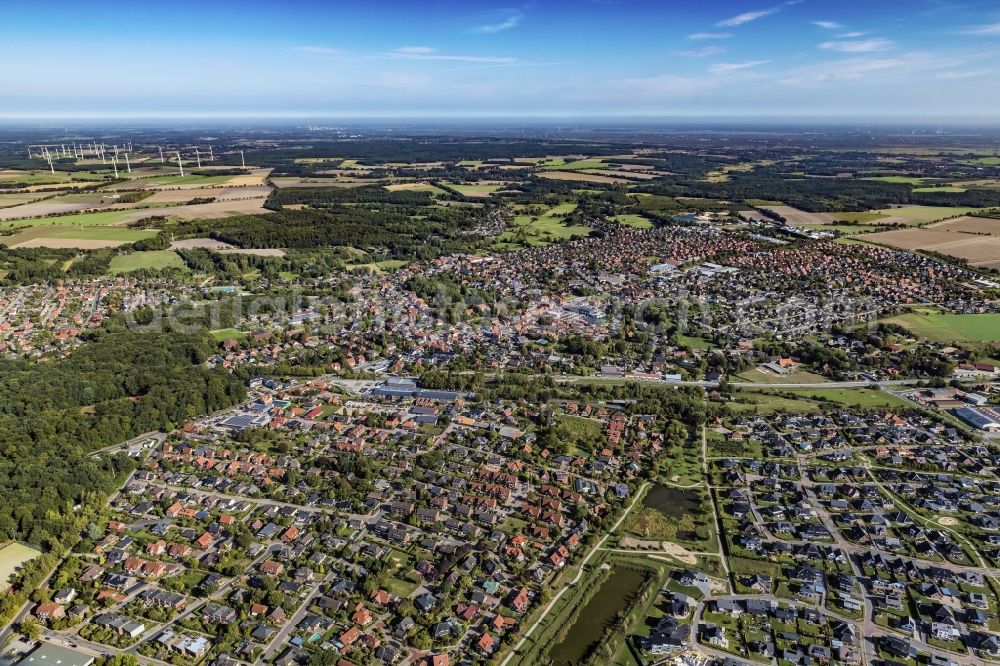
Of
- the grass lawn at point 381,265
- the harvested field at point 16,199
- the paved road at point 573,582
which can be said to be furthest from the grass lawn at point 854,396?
the harvested field at point 16,199

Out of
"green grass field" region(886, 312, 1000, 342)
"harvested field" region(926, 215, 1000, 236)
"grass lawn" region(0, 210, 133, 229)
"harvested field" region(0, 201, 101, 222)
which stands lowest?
"green grass field" region(886, 312, 1000, 342)

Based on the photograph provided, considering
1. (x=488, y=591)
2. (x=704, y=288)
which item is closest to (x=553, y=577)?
(x=488, y=591)

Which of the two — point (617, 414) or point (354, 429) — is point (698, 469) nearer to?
point (617, 414)

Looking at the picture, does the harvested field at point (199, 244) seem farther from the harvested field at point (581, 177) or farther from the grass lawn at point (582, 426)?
the harvested field at point (581, 177)

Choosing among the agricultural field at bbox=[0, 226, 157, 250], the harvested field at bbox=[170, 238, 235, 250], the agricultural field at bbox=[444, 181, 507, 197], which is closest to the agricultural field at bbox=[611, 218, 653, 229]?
the agricultural field at bbox=[444, 181, 507, 197]

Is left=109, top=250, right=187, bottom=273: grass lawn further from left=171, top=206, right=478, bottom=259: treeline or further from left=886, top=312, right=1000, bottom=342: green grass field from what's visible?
left=886, top=312, right=1000, bottom=342: green grass field

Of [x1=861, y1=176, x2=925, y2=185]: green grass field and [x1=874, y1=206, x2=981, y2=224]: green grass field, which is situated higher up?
[x1=861, y1=176, x2=925, y2=185]: green grass field

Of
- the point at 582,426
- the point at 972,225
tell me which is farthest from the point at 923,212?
the point at 582,426
